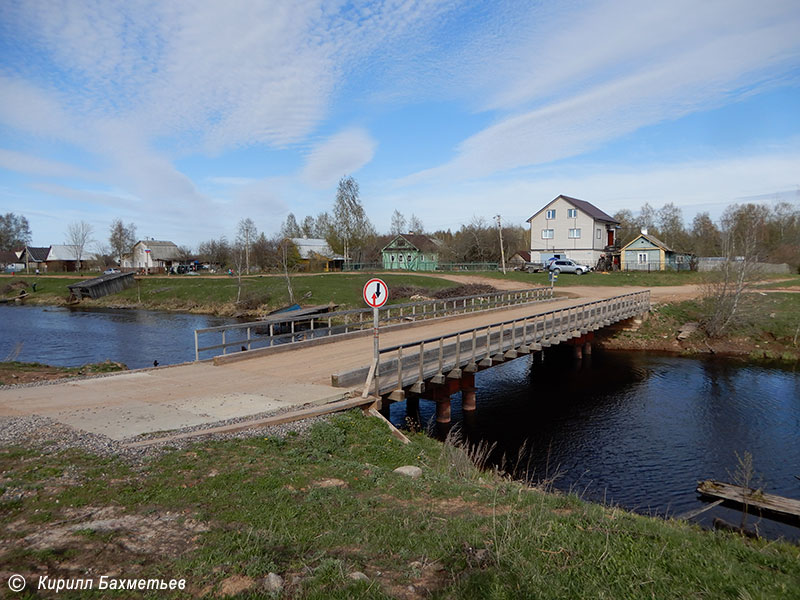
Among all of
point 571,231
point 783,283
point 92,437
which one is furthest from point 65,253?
point 783,283

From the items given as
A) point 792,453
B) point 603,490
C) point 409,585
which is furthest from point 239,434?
point 792,453

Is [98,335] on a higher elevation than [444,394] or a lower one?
lower

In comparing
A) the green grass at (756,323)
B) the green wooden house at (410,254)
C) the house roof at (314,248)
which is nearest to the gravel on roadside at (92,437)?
the green grass at (756,323)

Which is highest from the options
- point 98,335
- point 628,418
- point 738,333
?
point 98,335

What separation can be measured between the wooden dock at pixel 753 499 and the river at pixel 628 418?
11.7 inches

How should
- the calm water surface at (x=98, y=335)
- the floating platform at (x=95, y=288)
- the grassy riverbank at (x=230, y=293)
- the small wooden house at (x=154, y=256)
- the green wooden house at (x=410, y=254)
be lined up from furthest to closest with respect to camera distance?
1. the small wooden house at (x=154, y=256)
2. the green wooden house at (x=410, y=254)
3. the floating platform at (x=95, y=288)
4. the grassy riverbank at (x=230, y=293)
5. the calm water surface at (x=98, y=335)

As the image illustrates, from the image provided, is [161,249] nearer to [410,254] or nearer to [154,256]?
[154,256]

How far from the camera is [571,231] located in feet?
219

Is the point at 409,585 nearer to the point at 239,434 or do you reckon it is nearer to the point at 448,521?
the point at 448,521

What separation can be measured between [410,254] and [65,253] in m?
78.5

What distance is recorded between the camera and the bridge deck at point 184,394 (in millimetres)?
9750

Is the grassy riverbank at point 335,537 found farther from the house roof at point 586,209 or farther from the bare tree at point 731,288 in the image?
the house roof at point 586,209

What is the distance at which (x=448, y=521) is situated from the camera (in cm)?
610

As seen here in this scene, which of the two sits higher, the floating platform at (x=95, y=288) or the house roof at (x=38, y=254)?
the house roof at (x=38, y=254)
